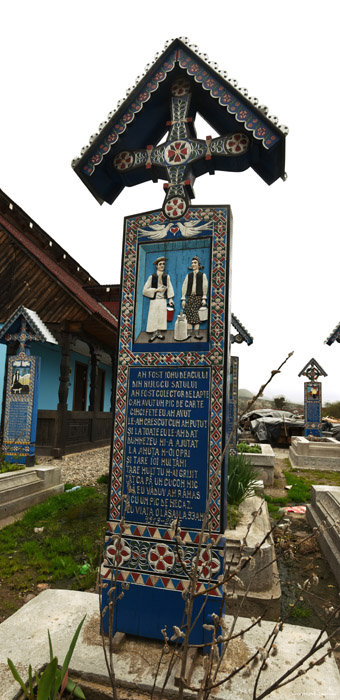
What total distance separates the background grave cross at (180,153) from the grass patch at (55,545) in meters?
2.61

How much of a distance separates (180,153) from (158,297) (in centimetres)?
115

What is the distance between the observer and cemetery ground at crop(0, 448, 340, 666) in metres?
3.64

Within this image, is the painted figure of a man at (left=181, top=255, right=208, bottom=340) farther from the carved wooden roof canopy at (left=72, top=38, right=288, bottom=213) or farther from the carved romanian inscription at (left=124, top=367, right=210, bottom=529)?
the carved wooden roof canopy at (left=72, top=38, right=288, bottom=213)

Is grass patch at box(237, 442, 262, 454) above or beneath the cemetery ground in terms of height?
above

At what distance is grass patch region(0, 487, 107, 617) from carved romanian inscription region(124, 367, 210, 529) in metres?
0.77

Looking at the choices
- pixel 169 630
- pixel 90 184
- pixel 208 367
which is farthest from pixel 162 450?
pixel 90 184

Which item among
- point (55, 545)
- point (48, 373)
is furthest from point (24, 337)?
point (48, 373)

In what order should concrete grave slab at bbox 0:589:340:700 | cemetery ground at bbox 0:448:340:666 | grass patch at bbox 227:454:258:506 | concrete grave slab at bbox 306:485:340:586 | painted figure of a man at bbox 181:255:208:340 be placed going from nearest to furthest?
1. concrete grave slab at bbox 0:589:340:700
2. painted figure of a man at bbox 181:255:208:340
3. cemetery ground at bbox 0:448:340:666
4. concrete grave slab at bbox 306:485:340:586
5. grass patch at bbox 227:454:258:506

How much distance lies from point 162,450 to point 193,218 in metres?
1.63

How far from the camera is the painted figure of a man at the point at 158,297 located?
285 centimetres

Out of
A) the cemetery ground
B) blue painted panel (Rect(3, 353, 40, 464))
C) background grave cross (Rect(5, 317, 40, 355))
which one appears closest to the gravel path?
the cemetery ground

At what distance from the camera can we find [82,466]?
10.2m

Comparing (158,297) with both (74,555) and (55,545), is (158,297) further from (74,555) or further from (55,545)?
(55,545)

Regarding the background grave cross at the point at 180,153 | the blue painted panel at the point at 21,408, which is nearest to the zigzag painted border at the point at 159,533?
the background grave cross at the point at 180,153
